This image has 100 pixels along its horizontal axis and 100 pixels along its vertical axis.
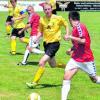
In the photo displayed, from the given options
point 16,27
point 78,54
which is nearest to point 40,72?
point 78,54

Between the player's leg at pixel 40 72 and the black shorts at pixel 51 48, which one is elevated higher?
the black shorts at pixel 51 48

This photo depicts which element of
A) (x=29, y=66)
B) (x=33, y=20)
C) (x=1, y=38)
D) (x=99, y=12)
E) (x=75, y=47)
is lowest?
(x=99, y=12)

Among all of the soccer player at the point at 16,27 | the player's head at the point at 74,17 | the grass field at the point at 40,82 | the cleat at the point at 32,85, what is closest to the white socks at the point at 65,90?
the grass field at the point at 40,82

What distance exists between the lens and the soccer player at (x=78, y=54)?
1183 cm

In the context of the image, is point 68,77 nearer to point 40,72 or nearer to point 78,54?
point 78,54

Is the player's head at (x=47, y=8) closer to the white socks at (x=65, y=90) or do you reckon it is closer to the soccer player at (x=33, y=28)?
the white socks at (x=65, y=90)

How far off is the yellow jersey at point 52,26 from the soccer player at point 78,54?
1.91 m

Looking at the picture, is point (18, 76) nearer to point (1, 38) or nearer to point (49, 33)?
point (49, 33)

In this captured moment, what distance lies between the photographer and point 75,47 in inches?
480

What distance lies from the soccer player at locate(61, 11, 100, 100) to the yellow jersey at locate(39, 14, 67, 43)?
191 centimetres

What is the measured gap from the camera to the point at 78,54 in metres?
12.2

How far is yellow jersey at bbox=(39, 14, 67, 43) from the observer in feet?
46.2

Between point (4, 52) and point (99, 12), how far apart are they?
28447mm

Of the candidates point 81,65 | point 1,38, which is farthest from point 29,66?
point 1,38
